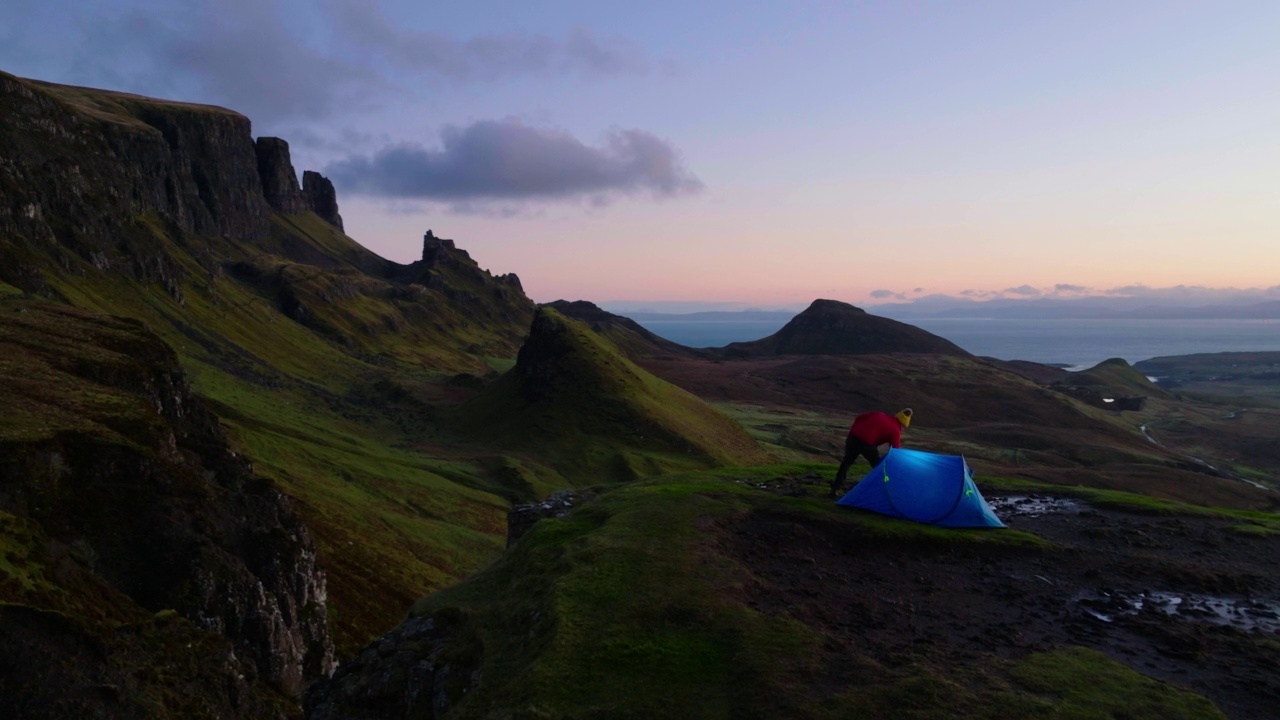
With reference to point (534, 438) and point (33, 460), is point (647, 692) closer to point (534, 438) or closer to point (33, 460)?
point (33, 460)

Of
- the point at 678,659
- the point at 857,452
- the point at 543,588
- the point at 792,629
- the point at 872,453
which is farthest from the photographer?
the point at 872,453

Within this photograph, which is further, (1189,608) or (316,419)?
(316,419)

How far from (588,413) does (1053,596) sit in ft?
223

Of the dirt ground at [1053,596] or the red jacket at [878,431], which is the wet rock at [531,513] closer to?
the dirt ground at [1053,596]

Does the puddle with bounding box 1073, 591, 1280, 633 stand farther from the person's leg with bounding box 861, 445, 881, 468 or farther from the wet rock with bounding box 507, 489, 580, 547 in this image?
the wet rock with bounding box 507, 489, 580, 547

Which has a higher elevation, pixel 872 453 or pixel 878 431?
pixel 878 431

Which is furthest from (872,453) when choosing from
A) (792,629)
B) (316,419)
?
(316,419)

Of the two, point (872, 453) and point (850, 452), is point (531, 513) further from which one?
point (872, 453)

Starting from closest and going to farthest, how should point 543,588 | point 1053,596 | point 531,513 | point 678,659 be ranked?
point 678,659, point 543,588, point 1053,596, point 531,513

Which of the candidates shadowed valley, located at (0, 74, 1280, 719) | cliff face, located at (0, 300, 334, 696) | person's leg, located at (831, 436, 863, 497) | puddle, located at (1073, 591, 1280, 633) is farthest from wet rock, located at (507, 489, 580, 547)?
puddle, located at (1073, 591, 1280, 633)

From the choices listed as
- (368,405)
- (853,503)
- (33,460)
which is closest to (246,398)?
(368,405)

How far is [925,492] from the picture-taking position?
24625mm

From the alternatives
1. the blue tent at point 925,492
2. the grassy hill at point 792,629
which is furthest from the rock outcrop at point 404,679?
the blue tent at point 925,492

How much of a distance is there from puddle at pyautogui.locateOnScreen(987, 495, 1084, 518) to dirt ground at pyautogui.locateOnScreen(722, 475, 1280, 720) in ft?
4.22
